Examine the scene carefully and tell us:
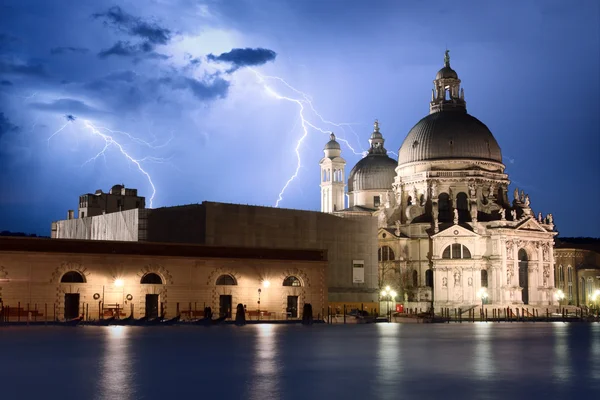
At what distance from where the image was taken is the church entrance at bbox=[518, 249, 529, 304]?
11481 cm

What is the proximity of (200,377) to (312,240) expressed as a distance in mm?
69850

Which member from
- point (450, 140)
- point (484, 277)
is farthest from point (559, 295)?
point (450, 140)

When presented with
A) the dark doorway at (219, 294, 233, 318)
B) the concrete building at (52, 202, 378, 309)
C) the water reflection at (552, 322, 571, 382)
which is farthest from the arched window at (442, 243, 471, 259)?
the water reflection at (552, 322, 571, 382)

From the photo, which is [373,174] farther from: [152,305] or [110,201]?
[152,305]

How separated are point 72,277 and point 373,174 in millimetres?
79442

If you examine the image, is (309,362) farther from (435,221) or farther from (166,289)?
(435,221)

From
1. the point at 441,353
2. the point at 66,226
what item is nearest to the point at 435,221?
the point at 66,226

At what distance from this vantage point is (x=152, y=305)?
233ft

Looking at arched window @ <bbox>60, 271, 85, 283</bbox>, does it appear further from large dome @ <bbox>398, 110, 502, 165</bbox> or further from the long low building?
large dome @ <bbox>398, 110, 502, 165</bbox>

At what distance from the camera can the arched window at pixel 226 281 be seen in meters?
74.9

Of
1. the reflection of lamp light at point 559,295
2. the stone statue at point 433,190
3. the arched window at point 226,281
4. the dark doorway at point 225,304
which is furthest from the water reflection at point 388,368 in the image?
the stone statue at point 433,190

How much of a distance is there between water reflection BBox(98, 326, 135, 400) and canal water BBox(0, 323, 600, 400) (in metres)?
0.03

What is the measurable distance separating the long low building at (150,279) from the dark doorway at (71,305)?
0.07 meters

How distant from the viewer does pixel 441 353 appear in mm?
34062
